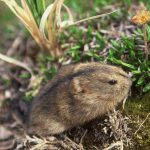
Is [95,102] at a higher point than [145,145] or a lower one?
higher

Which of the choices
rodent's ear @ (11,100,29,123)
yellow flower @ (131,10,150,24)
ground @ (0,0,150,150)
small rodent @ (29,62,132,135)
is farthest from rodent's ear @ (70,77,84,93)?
rodent's ear @ (11,100,29,123)

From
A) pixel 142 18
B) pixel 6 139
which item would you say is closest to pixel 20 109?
pixel 6 139

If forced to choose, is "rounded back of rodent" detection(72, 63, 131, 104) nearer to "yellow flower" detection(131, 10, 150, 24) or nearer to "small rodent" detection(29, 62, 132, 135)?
"small rodent" detection(29, 62, 132, 135)

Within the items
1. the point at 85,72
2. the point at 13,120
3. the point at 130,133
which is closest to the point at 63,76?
the point at 85,72

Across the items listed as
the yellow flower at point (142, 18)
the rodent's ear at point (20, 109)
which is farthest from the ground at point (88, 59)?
the yellow flower at point (142, 18)

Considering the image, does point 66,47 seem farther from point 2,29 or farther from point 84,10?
point 2,29
